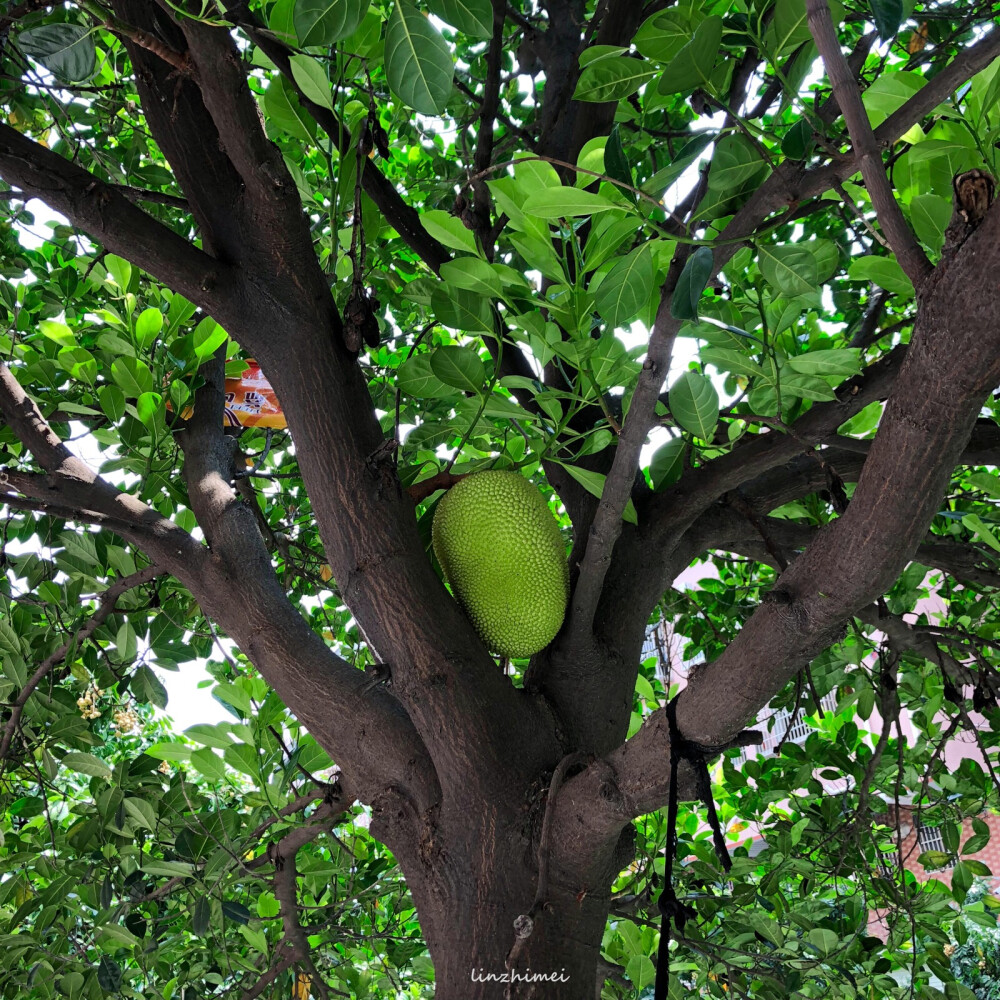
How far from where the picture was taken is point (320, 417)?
3.27 ft

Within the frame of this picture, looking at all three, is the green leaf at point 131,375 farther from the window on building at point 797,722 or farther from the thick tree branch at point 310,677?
the window on building at point 797,722

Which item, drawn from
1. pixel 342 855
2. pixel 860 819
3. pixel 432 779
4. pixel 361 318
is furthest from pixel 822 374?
pixel 342 855

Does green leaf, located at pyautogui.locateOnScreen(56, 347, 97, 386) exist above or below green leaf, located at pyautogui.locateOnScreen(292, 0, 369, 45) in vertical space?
above

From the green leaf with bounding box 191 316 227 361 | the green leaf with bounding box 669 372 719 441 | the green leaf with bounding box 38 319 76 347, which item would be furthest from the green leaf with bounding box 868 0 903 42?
the green leaf with bounding box 38 319 76 347

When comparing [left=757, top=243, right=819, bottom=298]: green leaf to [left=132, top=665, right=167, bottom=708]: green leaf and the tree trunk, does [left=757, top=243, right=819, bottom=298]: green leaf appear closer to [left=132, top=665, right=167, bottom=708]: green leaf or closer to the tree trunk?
the tree trunk

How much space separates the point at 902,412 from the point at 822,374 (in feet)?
0.93

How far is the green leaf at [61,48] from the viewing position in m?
0.96

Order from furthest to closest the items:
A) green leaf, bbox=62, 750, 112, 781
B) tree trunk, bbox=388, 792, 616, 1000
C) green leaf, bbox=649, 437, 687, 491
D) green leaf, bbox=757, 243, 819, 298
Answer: green leaf, bbox=62, 750, 112, 781 → green leaf, bbox=649, 437, 687, 491 → tree trunk, bbox=388, 792, 616, 1000 → green leaf, bbox=757, 243, 819, 298

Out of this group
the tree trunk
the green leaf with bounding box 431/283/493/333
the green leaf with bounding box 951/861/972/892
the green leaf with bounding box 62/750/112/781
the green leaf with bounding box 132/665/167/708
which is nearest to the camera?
the tree trunk

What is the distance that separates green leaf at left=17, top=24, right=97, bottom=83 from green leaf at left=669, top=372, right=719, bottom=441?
738mm

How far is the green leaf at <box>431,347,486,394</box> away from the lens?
0.99m

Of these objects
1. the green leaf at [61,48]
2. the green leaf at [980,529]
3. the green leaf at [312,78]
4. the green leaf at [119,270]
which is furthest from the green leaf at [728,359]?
the green leaf at [119,270]

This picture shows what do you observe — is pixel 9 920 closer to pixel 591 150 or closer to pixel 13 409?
pixel 13 409

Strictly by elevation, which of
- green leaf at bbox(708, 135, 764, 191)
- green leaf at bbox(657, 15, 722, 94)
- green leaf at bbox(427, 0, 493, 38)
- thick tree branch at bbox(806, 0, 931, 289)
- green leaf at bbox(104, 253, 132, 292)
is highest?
green leaf at bbox(104, 253, 132, 292)
